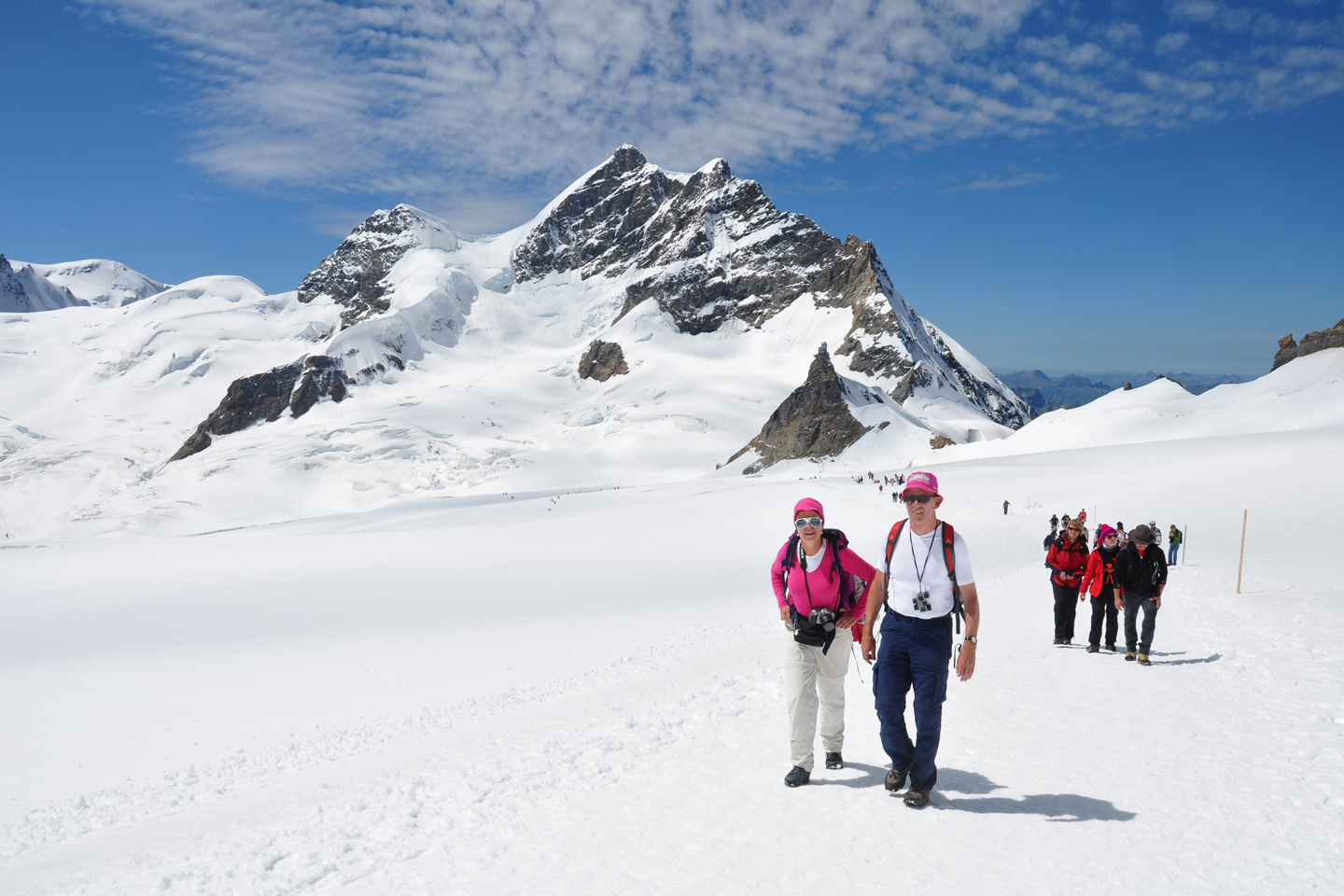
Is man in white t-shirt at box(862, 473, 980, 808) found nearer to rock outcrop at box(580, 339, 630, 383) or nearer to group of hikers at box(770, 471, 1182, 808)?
group of hikers at box(770, 471, 1182, 808)

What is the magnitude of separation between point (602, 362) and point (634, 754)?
152 meters

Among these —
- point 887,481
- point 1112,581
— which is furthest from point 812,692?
point 887,481

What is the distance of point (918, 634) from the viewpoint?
5.11 m

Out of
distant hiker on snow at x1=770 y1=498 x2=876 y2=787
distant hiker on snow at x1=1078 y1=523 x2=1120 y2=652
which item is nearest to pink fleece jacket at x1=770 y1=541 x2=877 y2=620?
distant hiker on snow at x1=770 y1=498 x2=876 y2=787

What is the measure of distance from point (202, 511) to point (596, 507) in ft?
263

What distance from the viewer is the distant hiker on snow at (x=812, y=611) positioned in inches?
214

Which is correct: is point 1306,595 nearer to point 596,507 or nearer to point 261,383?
point 596,507

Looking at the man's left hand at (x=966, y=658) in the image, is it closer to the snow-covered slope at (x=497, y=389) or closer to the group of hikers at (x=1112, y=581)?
the group of hikers at (x=1112, y=581)

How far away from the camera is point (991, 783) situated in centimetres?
533

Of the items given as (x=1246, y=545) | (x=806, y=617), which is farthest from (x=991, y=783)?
(x=1246, y=545)

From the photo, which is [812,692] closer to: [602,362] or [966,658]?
[966,658]

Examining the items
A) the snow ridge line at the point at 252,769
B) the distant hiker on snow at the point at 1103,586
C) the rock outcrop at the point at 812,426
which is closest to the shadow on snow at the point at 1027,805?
the distant hiker on snow at the point at 1103,586

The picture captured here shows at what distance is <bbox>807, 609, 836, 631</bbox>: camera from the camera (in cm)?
539

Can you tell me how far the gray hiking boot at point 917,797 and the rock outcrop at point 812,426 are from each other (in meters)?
77.3
